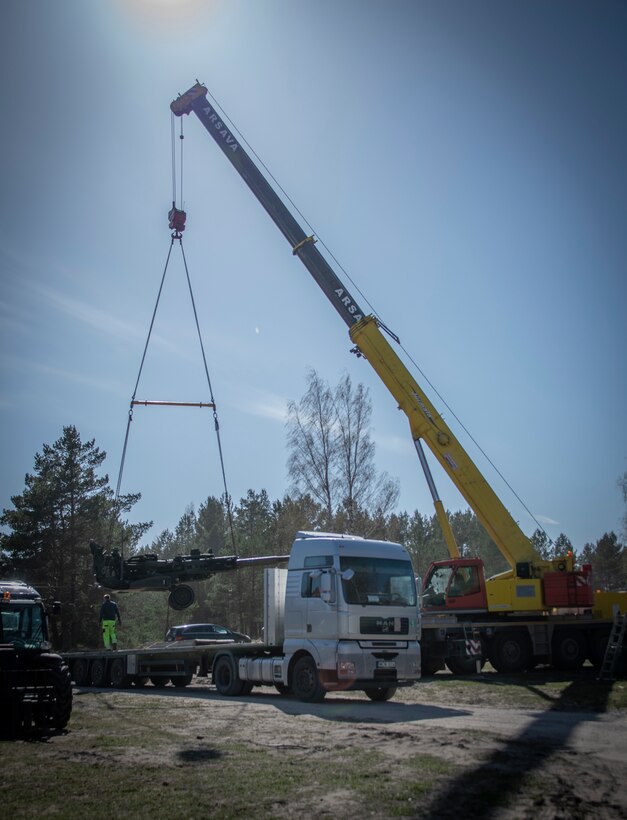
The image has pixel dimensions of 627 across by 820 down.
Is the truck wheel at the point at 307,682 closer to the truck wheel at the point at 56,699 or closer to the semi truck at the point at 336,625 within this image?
the semi truck at the point at 336,625

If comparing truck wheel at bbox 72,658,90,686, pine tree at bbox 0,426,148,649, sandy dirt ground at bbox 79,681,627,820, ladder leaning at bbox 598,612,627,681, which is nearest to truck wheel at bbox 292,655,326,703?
sandy dirt ground at bbox 79,681,627,820

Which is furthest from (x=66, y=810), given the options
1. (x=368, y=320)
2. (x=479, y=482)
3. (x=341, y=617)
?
(x=368, y=320)

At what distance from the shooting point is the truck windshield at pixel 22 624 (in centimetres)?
1101

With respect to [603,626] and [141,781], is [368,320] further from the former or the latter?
[141,781]

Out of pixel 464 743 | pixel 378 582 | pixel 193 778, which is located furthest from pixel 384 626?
pixel 193 778

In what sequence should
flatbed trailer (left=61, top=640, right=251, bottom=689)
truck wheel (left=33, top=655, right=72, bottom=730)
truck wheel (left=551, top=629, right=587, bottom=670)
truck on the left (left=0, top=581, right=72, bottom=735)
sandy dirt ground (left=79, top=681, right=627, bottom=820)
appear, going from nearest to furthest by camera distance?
sandy dirt ground (left=79, top=681, right=627, bottom=820) < truck on the left (left=0, top=581, right=72, bottom=735) < truck wheel (left=33, top=655, right=72, bottom=730) < flatbed trailer (left=61, top=640, right=251, bottom=689) < truck wheel (left=551, top=629, right=587, bottom=670)

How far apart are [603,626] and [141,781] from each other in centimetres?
1557

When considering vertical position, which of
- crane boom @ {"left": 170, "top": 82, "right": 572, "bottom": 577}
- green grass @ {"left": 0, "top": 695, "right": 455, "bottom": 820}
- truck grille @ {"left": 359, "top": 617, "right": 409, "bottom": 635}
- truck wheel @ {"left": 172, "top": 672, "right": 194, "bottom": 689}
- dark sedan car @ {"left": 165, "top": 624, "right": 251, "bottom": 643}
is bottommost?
truck wheel @ {"left": 172, "top": 672, "right": 194, "bottom": 689}

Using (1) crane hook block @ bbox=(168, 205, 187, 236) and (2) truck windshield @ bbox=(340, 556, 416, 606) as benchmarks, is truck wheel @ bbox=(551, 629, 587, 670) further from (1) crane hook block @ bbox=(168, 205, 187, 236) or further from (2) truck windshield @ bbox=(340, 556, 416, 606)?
(1) crane hook block @ bbox=(168, 205, 187, 236)

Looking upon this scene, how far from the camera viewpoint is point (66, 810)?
6250mm

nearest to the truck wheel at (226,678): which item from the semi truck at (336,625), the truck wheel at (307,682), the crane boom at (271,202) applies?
the semi truck at (336,625)

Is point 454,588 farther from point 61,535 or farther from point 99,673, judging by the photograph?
point 61,535

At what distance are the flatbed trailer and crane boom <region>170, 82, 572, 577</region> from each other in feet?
23.7

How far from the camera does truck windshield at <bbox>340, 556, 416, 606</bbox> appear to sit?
1406 cm
